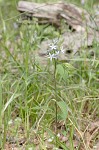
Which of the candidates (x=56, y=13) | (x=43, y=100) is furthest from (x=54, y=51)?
(x=56, y=13)

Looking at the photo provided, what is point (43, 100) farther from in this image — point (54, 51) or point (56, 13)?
point (56, 13)

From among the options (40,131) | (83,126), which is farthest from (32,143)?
(83,126)

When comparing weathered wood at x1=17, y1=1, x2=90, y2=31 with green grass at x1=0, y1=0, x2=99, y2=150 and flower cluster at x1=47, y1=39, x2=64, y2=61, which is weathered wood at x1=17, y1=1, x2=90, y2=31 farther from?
flower cluster at x1=47, y1=39, x2=64, y2=61

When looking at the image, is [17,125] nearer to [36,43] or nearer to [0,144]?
[0,144]

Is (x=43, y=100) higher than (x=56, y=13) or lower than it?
lower

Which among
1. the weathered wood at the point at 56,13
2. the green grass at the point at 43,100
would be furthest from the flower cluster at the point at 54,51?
the weathered wood at the point at 56,13

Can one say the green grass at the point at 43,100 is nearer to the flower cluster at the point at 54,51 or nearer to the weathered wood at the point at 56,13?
the flower cluster at the point at 54,51

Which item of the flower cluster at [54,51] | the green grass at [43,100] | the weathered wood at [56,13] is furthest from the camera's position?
the weathered wood at [56,13]

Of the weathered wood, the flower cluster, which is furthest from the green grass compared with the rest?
the weathered wood

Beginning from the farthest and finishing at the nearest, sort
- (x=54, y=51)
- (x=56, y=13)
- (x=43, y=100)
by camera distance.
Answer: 1. (x=56, y=13)
2. (x=43, y=100)
3. (x=54, y=51)
